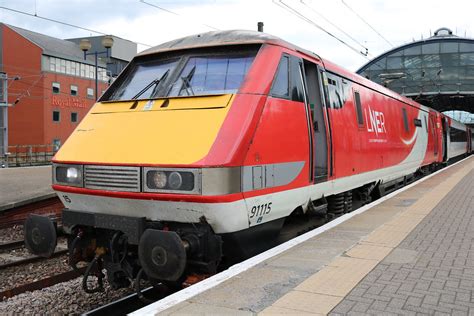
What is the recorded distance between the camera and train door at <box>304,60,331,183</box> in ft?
20.7

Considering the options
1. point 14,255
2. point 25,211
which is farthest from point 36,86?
point 14,255

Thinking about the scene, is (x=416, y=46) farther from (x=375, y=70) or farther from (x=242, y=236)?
(x=242, y=236)

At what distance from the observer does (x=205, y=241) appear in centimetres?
444

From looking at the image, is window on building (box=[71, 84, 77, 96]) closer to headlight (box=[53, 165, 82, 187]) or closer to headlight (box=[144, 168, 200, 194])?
headlight (box=[53, 165, 82, 187])

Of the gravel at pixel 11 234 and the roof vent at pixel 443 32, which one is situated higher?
the roof vent at pixel 443 32

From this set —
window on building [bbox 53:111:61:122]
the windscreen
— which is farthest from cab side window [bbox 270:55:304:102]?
window on building [bbox 53:111:61:122]

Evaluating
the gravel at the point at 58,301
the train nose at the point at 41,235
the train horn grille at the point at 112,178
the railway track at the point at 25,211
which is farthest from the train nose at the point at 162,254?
the railway track at the point at 25,211

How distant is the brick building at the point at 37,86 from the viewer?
51.2 meters

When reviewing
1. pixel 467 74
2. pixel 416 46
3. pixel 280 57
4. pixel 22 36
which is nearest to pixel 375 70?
pixel 416 46

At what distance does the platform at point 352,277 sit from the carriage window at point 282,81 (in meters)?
1.83

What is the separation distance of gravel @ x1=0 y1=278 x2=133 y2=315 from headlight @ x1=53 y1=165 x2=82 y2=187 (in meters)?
1.93

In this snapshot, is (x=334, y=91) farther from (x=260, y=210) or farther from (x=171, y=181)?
(x=171, y=181)

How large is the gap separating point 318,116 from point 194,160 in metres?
2.74

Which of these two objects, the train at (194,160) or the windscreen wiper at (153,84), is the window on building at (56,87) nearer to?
the train at (194,160)
